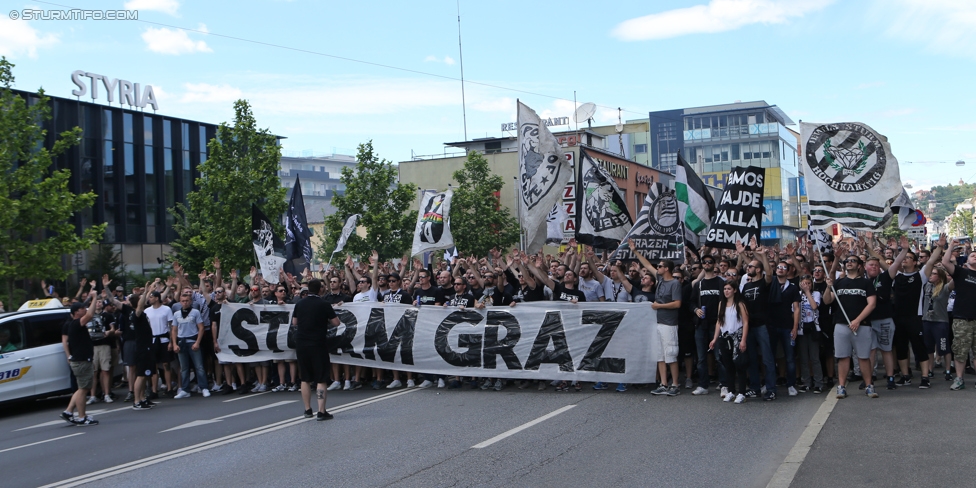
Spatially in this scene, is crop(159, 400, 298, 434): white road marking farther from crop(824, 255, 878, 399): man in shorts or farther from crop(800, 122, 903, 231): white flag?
crop(800, 122, 903, 231): white flag

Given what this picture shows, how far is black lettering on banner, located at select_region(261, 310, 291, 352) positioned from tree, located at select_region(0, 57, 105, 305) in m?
10.6

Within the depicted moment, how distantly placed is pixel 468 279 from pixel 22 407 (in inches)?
326

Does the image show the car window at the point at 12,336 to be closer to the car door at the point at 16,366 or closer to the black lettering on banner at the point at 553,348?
the car door at the point at 16,366

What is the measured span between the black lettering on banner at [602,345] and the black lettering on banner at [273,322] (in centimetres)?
538

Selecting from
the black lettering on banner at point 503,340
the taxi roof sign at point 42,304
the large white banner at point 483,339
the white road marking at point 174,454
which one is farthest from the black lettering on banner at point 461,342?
the taxi roof sign at point 42,304

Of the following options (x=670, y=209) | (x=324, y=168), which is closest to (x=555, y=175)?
(x=670, y=209)

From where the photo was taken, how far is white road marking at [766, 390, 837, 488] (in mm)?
6840

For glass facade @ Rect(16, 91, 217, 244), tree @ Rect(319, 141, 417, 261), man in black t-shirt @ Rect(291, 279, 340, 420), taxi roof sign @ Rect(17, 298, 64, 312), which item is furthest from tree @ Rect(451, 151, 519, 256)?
man in black t-shirt @ Rect(291, 279, 340, 420)

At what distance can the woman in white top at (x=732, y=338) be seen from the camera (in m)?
11.0

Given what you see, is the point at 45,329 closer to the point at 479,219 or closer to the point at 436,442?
the point at 436,442

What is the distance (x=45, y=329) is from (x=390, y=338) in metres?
5.80

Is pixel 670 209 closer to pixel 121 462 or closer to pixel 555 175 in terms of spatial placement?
pixel 555 175

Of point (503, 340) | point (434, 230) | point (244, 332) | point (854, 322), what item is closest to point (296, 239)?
point (434, 230)

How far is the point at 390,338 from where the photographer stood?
46.1 feet
